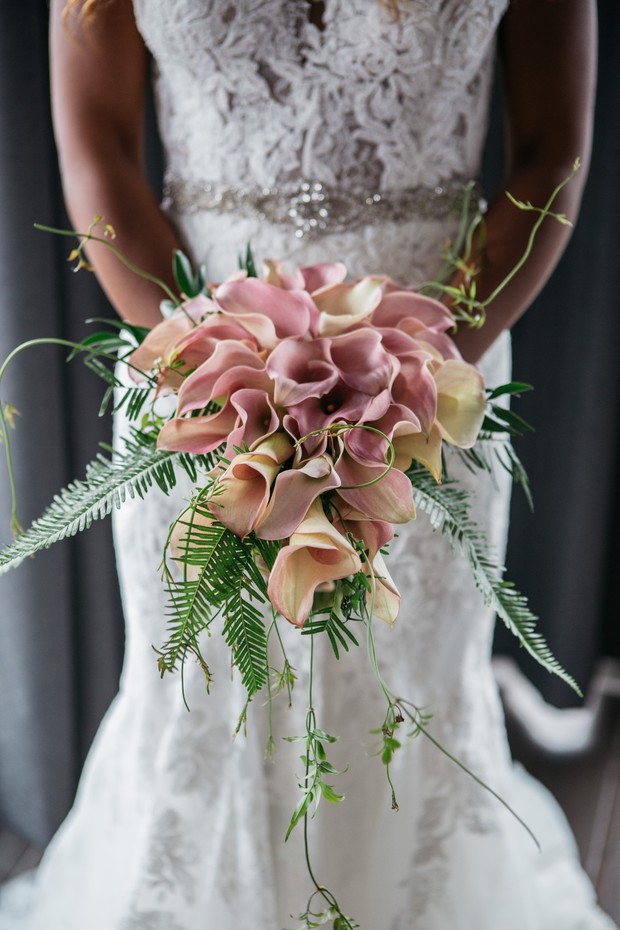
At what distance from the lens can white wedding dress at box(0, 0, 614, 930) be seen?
3.00ft

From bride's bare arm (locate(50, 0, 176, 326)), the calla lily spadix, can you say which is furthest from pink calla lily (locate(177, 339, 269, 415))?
bride's bare arm (locate(50, 0, 176, 326))

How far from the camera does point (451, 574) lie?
1.07 meters

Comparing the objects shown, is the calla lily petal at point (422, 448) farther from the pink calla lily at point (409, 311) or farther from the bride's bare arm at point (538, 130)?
the bride's bare arm at point (538, 130)

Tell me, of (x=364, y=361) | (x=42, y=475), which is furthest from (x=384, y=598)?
(x=42, y=475)

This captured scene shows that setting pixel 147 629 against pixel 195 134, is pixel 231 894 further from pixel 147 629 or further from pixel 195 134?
pixel 195 134

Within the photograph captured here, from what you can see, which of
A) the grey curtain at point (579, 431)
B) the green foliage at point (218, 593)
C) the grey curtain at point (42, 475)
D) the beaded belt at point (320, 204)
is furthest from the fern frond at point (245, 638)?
the grey curtain at point (579, 431)

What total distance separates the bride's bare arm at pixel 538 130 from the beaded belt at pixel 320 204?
79mm

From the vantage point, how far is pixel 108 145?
0.97 metres

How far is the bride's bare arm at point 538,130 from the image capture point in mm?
950

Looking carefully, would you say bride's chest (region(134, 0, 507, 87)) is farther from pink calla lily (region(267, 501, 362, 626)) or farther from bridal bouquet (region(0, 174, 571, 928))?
pink calla lily (region(267, 501, 362, 626))

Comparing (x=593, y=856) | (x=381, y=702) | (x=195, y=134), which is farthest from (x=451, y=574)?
(x=593, y=856)

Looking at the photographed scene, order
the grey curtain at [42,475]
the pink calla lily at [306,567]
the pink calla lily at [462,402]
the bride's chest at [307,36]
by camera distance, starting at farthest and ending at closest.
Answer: the grey curtain at [42,475] → the bride's chest at [307,36] → the pink calla lily at [462,402] → the pink calla lily at [306,567]

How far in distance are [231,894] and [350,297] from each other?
2.63ft

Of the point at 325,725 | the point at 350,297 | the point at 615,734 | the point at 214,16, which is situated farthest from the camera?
the point at 615,734
